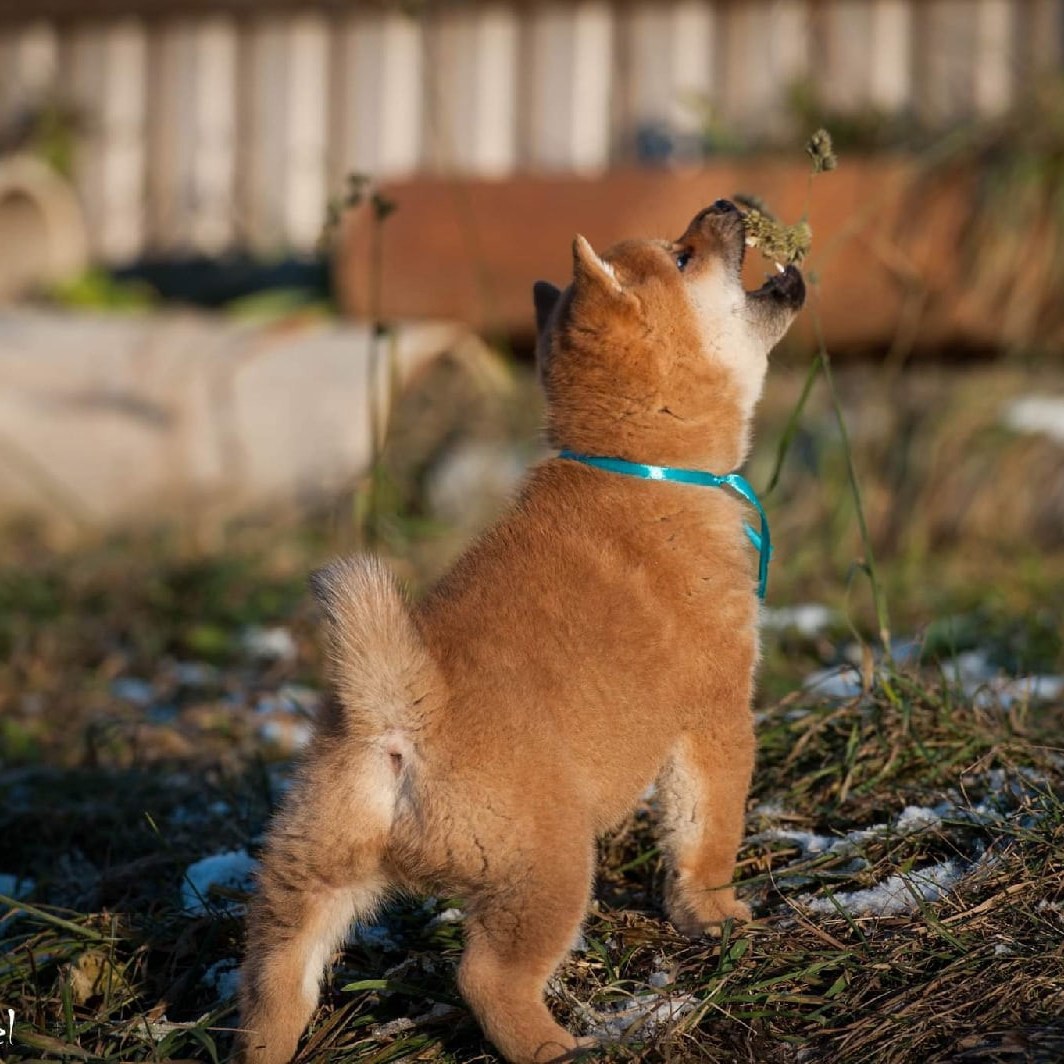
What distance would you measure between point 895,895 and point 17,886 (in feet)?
6.24

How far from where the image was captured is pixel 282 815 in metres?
2.34

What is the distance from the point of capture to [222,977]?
8.85ft

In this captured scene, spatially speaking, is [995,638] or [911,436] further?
[911,436]

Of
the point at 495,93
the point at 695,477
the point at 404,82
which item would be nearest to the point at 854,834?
the point at 695,477

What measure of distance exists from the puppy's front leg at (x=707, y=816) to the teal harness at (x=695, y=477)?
34 centimetres

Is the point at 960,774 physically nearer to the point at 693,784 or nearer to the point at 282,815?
the point at 693,784

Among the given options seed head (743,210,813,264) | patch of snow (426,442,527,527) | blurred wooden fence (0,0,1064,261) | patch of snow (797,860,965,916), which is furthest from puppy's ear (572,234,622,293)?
blurred wooden fence (0,0,1064,261)

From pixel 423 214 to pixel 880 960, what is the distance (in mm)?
4879

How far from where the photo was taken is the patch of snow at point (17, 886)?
308 centimetres

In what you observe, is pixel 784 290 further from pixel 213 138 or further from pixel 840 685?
pixel 213 138

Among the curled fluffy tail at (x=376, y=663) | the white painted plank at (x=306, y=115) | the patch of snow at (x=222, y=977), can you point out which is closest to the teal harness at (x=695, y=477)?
the curled fluffy tail at (x=376, y=663)

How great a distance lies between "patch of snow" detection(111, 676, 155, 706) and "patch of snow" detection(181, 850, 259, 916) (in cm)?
162

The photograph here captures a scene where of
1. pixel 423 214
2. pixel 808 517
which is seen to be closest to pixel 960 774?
pixel 808 517

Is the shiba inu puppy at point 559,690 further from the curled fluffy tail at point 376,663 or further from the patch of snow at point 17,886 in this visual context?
the patch of snow at point 17,886
